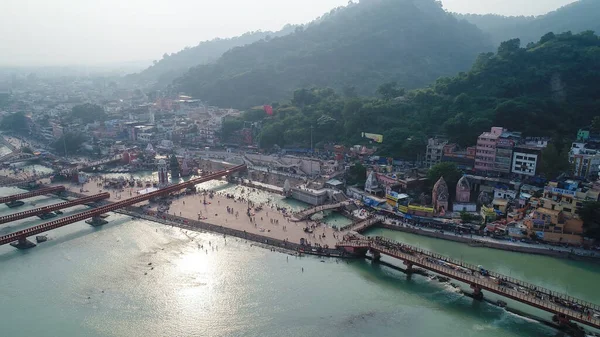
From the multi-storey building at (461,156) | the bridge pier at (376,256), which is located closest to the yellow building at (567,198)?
the multi-storey building at (461,156)

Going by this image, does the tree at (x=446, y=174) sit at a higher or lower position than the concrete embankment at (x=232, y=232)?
higher

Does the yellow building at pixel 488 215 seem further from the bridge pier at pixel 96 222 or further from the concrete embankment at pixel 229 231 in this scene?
the bridge pier at pixel 96 222

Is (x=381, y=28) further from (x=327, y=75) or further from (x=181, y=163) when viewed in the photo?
(x=181, y=163)

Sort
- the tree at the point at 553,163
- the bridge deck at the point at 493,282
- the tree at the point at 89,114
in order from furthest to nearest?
the tree at the point at 89,114, the tree at the point at 553,163, the bridge deck at the point at 493,282

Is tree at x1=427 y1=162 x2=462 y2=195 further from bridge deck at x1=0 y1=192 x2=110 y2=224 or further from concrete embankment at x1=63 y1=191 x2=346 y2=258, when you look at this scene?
bridge deck at x1=0 y1=192 x2=110 y2=224

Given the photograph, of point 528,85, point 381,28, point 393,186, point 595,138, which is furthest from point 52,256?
Result: point 381,28

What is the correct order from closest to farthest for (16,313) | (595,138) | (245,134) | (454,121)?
(16,313), (595,138), (454,121), (245,134)

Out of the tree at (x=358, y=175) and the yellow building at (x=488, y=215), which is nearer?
the yellow building at (x=488, y=215)
